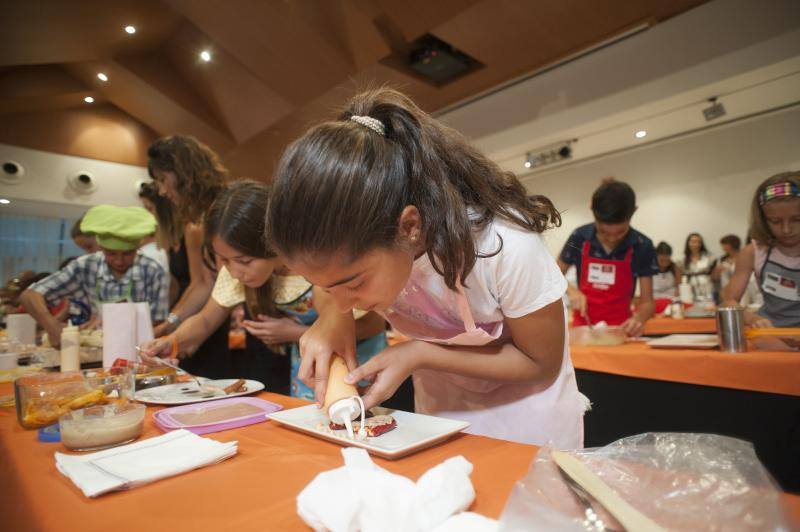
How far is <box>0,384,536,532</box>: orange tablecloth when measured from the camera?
19.5 inches

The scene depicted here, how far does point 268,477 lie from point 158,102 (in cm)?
432

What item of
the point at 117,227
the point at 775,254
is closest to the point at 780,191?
the point at 775,254

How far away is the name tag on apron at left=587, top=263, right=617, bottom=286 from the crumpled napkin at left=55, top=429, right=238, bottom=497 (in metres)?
2.75

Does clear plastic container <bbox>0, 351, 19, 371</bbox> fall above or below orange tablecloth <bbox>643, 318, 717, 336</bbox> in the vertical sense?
above

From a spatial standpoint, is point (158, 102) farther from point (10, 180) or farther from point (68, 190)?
point (68, 190)

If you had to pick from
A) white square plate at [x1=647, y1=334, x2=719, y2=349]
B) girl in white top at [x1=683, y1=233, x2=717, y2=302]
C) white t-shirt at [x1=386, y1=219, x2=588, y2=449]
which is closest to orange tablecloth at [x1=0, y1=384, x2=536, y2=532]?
white t-shirt at [x1=386, y1=219, x2=588, y2=449]

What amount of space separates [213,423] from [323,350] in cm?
26

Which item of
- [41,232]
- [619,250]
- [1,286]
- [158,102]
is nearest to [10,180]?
[41,232]

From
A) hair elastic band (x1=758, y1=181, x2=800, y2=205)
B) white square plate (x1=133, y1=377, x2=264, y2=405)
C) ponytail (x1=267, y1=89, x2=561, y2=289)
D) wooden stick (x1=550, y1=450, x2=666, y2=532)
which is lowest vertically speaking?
white square plate (x1=133, y1=377, x2=264, y2=405)

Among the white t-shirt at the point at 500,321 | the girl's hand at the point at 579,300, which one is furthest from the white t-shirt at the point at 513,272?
the girl's hand at the point at 579,300

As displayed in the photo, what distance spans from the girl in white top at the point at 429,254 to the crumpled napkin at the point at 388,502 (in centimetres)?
33

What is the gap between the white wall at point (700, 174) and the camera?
17.0 ft

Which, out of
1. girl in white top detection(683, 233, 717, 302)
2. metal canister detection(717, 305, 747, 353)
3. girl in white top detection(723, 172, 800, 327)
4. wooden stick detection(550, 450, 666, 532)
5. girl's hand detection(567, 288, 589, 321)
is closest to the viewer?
wooden stick detection(550, 450, 666, 532)

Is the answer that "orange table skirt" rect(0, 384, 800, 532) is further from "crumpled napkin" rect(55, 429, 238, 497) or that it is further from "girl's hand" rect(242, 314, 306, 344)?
"girl's hand" rect(242, 314, 306, 344)
